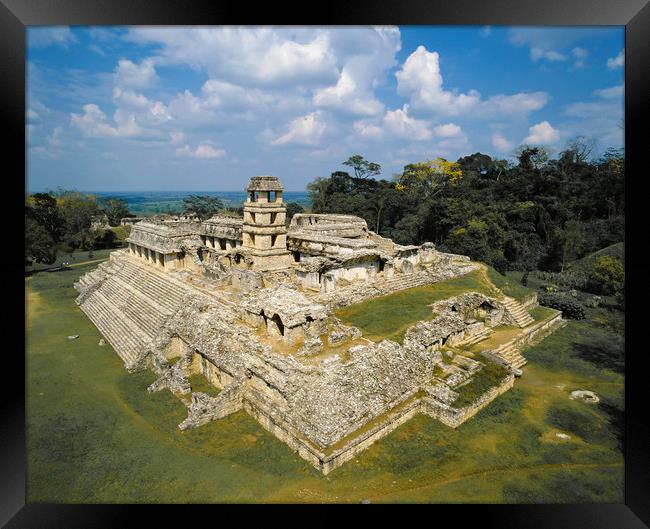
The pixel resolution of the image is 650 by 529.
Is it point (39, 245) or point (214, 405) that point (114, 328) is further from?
point (39, 245)

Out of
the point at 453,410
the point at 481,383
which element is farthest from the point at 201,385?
the point at 481,383

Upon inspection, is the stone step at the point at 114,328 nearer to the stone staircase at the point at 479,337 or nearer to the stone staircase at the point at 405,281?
the stone staircase at the point at 405,281

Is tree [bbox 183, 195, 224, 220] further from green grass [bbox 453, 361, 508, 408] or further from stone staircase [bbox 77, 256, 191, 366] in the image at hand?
green grass [bbox 453, 361, 508, 408]

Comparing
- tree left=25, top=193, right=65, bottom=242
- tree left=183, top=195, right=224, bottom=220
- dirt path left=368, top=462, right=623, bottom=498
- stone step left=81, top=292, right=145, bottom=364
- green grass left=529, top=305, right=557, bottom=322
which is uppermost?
tree left=183, top=195, right=224, bottom=220

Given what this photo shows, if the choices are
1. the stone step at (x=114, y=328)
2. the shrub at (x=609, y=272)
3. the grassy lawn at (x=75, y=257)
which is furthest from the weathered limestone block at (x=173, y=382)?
the grassy lawn at (x=75, y=257)

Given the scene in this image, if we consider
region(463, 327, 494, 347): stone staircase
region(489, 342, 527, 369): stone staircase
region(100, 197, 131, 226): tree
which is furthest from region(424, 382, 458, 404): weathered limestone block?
region(100, 197, 131, 226): tree
